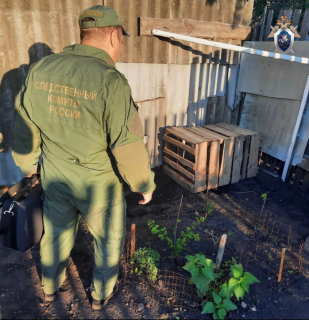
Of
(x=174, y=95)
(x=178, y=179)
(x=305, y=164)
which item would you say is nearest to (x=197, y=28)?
(x=174, y=95)

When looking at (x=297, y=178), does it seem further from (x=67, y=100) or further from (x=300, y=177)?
(x=67, y=100)

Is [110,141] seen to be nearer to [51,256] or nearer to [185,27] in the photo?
[51,256]

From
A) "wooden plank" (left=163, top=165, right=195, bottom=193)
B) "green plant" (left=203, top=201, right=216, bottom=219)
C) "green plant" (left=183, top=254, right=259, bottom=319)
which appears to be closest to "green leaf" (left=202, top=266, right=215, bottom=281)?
"green plant" (left=183, top=254, right=259, bottom=319)

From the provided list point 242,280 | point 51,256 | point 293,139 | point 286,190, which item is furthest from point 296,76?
point 51,256

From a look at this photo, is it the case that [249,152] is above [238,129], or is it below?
below

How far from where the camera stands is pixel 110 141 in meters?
2.34

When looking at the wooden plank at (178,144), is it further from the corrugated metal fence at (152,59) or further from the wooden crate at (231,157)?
the wooden crate at (231,157)

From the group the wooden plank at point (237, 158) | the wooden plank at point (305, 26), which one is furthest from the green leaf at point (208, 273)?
the wooden plank at point (305, 26)

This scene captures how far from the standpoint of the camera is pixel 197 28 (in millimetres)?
5117

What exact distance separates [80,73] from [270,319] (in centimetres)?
295

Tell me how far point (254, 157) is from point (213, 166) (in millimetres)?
1087

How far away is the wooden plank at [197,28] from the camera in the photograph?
4672 mm

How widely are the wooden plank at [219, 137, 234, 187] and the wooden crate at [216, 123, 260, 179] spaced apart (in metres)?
0.38

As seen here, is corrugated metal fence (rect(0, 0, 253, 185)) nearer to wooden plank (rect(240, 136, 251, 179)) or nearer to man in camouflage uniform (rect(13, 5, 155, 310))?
wooden plank (rect(240, 136, 251, 179))
